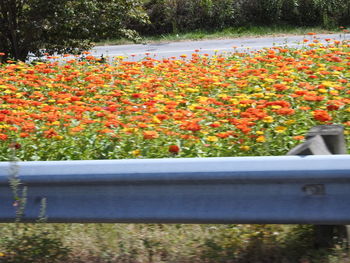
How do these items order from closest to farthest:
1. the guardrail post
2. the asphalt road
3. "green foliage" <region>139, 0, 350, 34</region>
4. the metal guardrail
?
the metal guardrail < the guardrail post < the asphalt road < "green foliage" <region>139, 0, 350, 34</region>

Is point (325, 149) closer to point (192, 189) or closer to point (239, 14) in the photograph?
point (192, 189)

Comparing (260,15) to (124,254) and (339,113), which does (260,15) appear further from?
(124,254)

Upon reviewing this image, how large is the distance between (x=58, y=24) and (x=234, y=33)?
8764 millimetres

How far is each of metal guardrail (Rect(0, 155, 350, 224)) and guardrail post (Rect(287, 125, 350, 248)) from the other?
295mm

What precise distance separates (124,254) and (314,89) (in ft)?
9.76

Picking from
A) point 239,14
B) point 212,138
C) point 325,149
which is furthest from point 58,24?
point 239,14

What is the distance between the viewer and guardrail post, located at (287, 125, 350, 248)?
3342 mm

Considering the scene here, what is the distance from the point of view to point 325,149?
3518 mm

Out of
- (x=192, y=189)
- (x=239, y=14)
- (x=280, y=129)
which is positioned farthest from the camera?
(x=239, y=14)

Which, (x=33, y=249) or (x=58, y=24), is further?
(x=58, y=24)

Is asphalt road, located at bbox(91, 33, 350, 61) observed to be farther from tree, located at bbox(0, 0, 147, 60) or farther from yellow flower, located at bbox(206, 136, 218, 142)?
yellow flower, located at bbox(206, 136, 218, 142)

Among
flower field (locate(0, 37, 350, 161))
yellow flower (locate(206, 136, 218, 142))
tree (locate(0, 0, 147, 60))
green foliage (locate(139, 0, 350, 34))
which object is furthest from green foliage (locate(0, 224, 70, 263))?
green foliage (locate(139, 0, 350, 34))

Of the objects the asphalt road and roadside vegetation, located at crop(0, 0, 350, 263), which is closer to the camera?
roadside vegetation, located at crop(0, 0, 350, 263)

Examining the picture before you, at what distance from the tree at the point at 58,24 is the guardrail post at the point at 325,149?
310 inches
